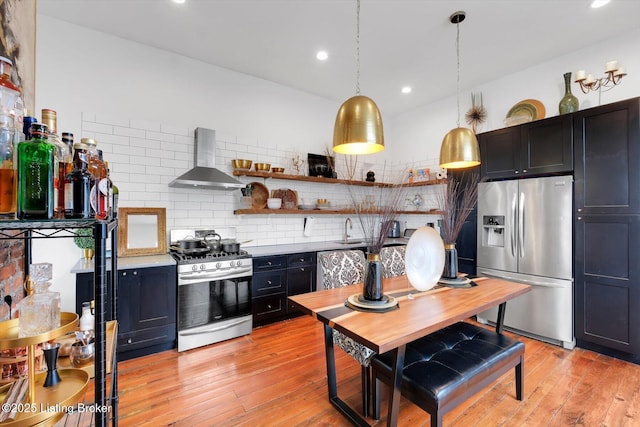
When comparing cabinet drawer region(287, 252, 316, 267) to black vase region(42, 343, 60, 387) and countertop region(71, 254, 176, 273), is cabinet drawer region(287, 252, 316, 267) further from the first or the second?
black vase region(42, 343, 60, 387)

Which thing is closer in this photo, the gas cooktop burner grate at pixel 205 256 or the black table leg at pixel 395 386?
the black table leg at pixel 395 386

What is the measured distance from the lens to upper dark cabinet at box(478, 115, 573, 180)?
Answer: 2844 millimetres

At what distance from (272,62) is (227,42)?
0.58 meters

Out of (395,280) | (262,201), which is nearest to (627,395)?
(395,280)

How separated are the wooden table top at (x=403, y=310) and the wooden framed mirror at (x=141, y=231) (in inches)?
81.5

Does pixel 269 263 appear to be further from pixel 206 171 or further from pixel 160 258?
pixel 206 171

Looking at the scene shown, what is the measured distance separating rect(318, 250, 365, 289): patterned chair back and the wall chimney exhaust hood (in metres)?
1.52

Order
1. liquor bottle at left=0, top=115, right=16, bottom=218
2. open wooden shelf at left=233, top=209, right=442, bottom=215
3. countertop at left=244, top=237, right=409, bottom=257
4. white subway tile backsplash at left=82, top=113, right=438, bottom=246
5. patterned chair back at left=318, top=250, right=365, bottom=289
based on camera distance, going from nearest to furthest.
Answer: liquor bottle at left=0, top=115, right=16, bottom=218
patterned chair back at left=318, top=250, right=365, bottom=289
white subway tile backsplash at left=82, top=113, right=438, bottom=246
countertop at left=244, top=237, right=409, bottom=257
open wooden shelf at left=233, top=209, right=442, bottom=215

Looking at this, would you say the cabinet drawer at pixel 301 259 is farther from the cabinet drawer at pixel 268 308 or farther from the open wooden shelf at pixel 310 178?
the open wooden shelf at pixel 310 178

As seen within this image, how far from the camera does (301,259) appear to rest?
11.6ft

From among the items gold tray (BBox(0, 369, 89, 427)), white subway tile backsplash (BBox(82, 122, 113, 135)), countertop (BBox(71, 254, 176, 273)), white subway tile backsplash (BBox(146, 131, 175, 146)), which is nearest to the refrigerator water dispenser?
countertop (BBox(71, 254, 176, 273))

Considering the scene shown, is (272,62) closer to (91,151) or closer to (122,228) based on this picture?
(122,228)

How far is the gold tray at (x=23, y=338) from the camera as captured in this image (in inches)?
26.8

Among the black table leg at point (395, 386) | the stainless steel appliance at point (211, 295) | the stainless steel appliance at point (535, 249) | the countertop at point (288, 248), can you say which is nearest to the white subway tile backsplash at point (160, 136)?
the stainless steel appliance at point (211, 295)
